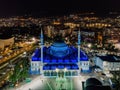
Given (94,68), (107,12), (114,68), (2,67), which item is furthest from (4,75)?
(107,12)

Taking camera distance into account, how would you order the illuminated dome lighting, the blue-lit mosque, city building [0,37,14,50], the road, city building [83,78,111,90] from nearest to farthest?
city building [83,78,111,90]
the road
the blue-lit mosque
the illuminated dome lighting
city building [0,37,14,50]

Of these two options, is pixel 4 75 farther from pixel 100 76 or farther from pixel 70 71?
pixel 100 76

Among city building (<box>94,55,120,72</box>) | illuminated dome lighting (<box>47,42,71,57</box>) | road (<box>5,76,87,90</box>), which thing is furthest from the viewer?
city building (<box>94,55,120,72</box>)

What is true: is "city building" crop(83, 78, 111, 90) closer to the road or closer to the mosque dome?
the road

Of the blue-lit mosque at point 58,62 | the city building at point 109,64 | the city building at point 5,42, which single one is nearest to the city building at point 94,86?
the blue-lit mosque at point 58,62

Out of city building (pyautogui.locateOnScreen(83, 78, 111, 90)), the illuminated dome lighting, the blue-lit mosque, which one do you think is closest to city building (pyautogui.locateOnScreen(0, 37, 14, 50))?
the blue-lit mosque

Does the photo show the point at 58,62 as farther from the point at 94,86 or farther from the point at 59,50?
the point at 94,86

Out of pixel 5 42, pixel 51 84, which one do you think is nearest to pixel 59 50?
pixel 51 84

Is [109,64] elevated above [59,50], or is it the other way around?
[59,50]
